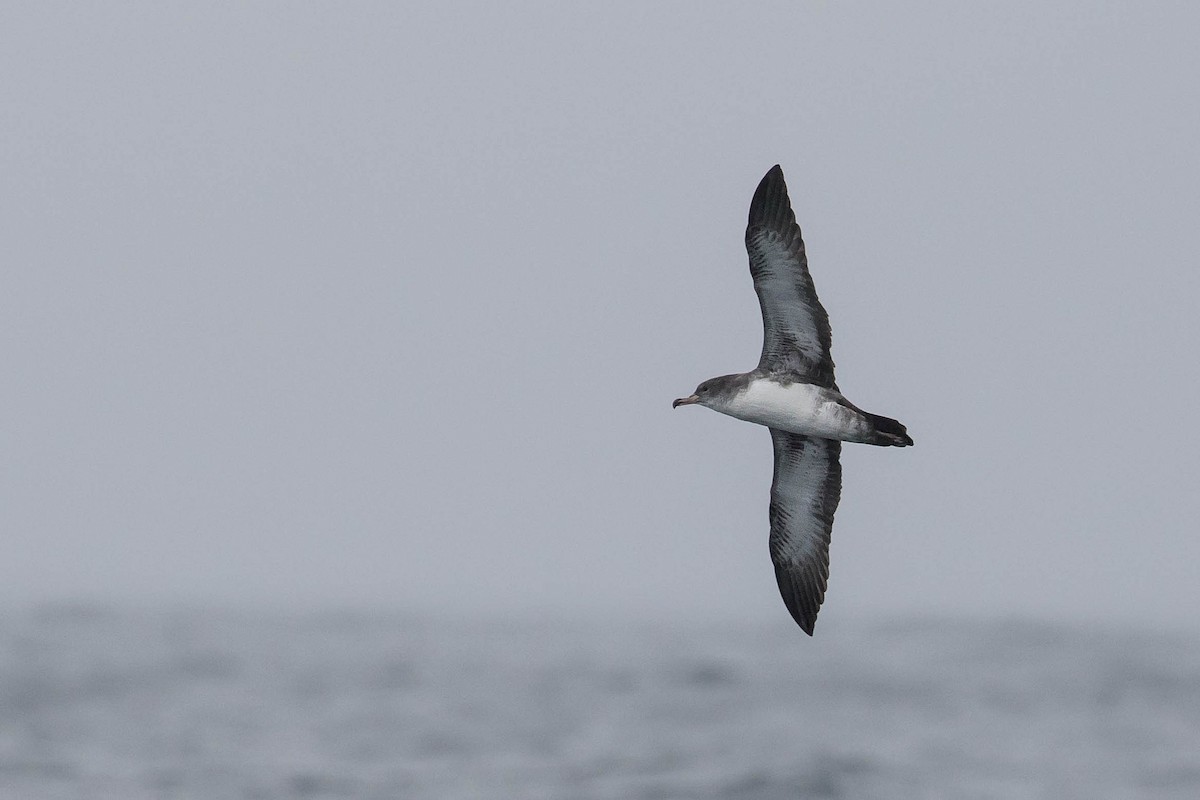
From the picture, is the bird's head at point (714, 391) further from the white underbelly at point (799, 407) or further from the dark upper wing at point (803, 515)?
the dark upper wing at point (803, 515)

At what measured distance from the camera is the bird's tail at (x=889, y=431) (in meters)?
15.5

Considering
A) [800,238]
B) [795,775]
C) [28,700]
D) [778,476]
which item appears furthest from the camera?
[28,700]

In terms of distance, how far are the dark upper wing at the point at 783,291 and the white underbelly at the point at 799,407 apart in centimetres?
19

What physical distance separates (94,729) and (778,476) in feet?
308

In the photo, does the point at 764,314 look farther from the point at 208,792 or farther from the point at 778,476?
the point at 208,792

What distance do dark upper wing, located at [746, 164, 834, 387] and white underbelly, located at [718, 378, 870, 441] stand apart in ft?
0.61

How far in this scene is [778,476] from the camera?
57.3 ft

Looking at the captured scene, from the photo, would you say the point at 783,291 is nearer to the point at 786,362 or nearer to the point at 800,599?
the point at 786,362

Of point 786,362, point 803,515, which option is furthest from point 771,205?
point 803,515

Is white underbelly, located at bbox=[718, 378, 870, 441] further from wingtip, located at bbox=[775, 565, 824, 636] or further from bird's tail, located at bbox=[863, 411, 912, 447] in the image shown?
wingtip, located at bbox=[775, 565, 824, 636]

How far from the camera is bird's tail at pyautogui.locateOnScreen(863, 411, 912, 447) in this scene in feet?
50.7

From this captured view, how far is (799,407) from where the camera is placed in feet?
50.8

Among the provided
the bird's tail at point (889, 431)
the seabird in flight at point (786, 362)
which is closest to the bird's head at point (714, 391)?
the seabird in flight at point (786, 362)

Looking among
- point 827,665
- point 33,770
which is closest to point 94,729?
Result: point 33,770
